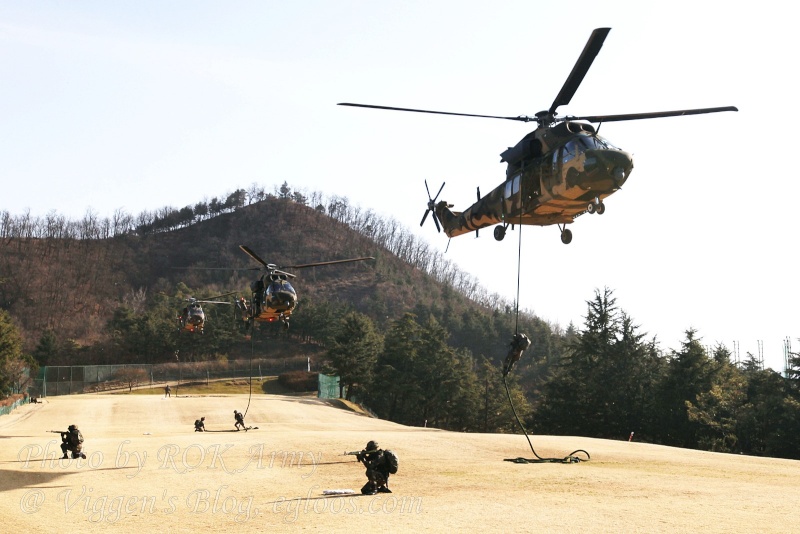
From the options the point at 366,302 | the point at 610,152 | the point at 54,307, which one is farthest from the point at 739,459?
the point at 54,307

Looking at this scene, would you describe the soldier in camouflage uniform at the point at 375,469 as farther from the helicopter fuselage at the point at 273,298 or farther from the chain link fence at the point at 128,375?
the chain link fence at the point at 128,375

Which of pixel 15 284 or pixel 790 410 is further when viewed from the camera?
pixel 15 284

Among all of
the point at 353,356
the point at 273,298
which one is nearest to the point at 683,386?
the point at 353,356

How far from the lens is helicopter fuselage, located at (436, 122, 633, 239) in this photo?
1844cm

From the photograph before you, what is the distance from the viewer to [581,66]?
1747 cm

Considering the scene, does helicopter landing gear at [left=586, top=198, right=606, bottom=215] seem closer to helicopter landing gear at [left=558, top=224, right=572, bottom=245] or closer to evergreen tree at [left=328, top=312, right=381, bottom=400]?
helicopter landing gear at [left=558, top=224, right=572, bottom=245]

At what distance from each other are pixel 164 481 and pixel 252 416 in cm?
3599

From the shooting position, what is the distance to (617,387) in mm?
69438

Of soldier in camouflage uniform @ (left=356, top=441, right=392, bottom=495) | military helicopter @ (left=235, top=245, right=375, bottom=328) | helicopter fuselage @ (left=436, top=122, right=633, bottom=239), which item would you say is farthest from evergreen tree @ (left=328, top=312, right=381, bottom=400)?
soldier in camouflage uniform @ (left=356, top=441, right=392, bottom=495)

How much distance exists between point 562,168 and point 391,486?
9.42 m

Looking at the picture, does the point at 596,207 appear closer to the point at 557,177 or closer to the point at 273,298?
the point at 557,177

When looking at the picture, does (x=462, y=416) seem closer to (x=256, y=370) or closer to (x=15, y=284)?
(x=256, y=370)

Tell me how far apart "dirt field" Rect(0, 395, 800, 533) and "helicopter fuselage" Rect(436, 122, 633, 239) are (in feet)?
23.4

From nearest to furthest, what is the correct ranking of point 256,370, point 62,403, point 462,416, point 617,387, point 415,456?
1. point 415,456
2. point 62,403
3. point 617,387
4. point 462,416
5. point 256,370
